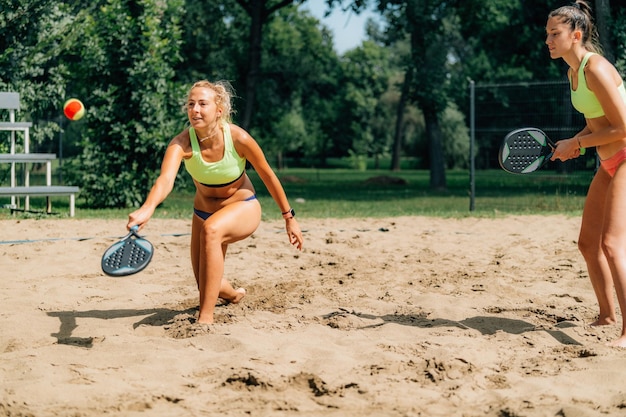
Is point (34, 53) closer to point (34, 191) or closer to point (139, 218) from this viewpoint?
point (34, 191)

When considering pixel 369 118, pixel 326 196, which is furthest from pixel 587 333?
pixel 369 118

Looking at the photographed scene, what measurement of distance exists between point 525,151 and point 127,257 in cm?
265

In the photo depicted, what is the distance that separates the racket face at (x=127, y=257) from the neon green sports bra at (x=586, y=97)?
273cm

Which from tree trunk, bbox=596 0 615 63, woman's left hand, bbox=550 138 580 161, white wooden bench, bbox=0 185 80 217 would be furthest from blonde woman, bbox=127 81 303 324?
tree trunk, bbox=596 0 615 63

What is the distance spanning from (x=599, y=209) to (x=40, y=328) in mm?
3684

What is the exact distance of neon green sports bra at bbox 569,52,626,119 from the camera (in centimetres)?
486

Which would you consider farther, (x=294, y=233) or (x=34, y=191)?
(x=34, y=191)

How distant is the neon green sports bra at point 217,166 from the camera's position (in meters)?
5.39

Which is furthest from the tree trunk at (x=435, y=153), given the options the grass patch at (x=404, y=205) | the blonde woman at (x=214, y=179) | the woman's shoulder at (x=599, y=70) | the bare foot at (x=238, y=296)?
the woman's shoulder at (x=599, y=70)

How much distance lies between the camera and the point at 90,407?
12.0ft

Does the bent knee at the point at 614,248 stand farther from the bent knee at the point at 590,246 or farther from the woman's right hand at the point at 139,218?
the woman's right hand at the point at 139,218

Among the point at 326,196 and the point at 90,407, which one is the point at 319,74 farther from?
the point at 90,407

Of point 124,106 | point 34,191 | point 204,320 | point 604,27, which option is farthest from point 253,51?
point 204,320

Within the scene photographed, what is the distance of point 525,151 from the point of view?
5309 millimetres
